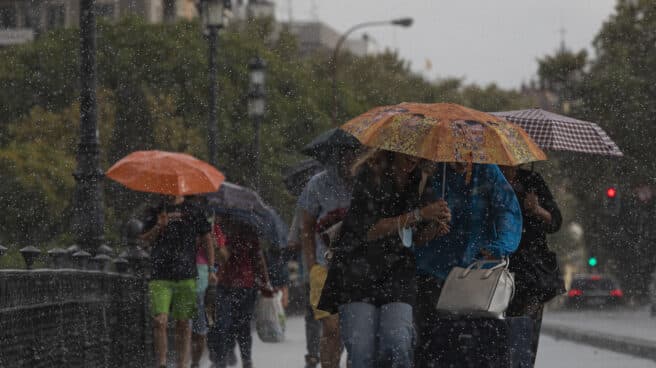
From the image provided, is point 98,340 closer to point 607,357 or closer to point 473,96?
point 607,357

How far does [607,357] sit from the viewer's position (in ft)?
57.1

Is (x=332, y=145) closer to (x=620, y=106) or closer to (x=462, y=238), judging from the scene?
(x=462, y=238)

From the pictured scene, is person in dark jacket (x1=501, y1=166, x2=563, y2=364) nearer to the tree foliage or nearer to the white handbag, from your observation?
the white handbag

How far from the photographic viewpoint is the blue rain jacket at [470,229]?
7.42 metres

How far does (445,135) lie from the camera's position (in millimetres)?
7621

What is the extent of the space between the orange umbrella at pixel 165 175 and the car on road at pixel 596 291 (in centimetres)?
3237

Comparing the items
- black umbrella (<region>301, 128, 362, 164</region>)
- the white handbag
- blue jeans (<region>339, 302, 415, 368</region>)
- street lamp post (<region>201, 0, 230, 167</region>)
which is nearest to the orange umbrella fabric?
the white handbag

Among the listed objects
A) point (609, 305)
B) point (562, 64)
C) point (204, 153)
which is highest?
point (562, 64)

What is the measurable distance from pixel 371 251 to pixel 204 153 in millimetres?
39647

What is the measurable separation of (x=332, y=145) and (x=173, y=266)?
2262mm

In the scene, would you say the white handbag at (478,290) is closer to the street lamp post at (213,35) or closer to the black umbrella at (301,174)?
the black umbrella at (301,174)

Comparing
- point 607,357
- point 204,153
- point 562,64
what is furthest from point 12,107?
point 607,357

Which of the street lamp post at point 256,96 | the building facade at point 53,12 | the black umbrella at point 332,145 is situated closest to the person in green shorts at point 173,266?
the black umbrella at point 332,145

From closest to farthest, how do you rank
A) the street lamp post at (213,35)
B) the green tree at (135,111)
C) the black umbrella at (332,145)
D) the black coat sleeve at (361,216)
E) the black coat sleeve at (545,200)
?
the black coat sleeve at (361,216) → the black coat sleeve at (545,200) → the black umbrella at (332,145) → the street lamp post at (213,35) → the green tree at (135,111)
